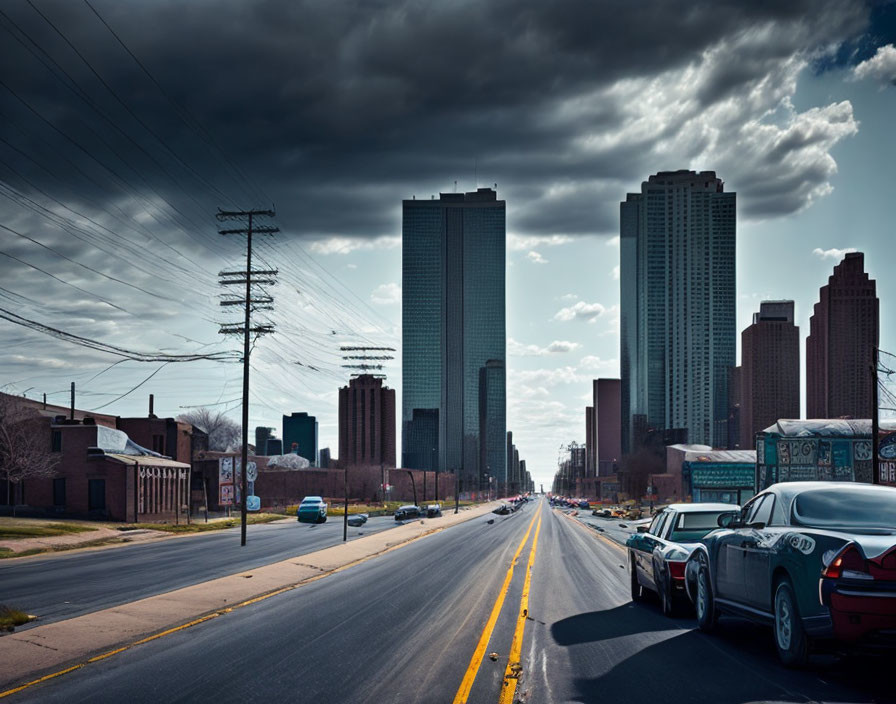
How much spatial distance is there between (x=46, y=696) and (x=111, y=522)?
5836cm

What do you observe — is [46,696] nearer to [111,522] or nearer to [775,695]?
[775,695]

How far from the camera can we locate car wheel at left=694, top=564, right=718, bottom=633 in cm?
1263

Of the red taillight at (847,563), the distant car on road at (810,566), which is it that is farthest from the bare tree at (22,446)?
the red taillight at (847,563)

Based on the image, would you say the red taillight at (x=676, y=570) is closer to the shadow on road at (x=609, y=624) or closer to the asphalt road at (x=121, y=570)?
the shadow on road at (x=609, y=624)

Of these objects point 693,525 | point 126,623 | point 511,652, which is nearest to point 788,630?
point 511,652

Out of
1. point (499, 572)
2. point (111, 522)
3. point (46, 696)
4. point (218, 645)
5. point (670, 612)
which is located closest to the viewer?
point (46, 696)

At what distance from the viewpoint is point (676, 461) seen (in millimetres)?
147375

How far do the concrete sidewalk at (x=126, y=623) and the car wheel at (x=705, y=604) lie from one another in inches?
324

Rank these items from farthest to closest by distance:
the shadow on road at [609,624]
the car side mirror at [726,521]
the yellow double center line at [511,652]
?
the shadow on road at [609,624] < the car side mirror at [726,521] < the yellow double center line at [511,652]

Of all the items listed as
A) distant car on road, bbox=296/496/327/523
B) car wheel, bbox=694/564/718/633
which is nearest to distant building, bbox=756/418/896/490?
distant car on road, bbox=296/496/327/523

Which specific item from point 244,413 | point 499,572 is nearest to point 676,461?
point 244,413

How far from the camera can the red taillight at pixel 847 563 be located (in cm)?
867

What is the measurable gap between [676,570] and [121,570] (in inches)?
804

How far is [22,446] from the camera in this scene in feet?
205
